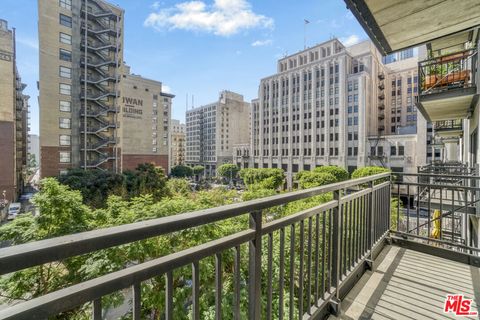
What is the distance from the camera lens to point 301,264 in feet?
5.86

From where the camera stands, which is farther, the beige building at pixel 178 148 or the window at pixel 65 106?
the beige building at pixel 178 148

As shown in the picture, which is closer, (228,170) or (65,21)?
(65,21)

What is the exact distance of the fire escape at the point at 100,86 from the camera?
26.6 meters

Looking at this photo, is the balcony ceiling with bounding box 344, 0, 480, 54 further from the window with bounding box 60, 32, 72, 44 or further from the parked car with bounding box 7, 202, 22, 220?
the window with bounding box 60, 32, 72, 44

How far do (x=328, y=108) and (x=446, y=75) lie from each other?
35998 mm

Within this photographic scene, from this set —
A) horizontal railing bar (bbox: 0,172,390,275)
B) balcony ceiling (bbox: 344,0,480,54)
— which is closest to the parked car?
horizontal railing bar (bbox: 0,172,390,275)

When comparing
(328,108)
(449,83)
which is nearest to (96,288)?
(449,83)

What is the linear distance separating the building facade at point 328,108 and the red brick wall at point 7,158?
123ft

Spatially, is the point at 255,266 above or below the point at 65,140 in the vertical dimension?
below

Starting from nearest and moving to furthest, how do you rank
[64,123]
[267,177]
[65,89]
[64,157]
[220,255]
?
1. [220,255]
2. [64,157]
3. [64,123]
4. [65,89]
5. [267,177]

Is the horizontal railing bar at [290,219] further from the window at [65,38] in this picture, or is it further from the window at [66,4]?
the window at [66,4]

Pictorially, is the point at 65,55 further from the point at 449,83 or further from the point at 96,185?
the point at 449,83

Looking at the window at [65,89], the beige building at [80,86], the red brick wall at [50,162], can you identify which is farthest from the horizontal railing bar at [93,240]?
the window at [65,89]

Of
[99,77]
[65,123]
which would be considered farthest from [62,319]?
[99,77]
